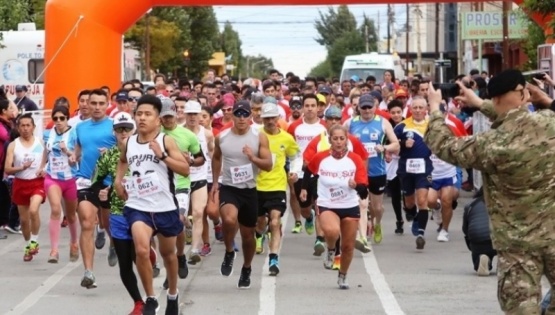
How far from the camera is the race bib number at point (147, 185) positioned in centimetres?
1080

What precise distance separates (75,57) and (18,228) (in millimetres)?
4623

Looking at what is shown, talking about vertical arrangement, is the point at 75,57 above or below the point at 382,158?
above

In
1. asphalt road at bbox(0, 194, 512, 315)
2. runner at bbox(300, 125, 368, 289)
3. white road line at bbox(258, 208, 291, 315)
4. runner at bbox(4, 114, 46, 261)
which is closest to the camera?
white road line at bbox(258, 208, 291, 315)

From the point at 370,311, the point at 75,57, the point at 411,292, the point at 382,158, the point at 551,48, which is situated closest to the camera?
the point at 370,311

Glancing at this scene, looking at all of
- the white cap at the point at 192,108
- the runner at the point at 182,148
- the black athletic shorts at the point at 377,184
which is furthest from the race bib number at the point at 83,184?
the black athletic shorts at the point at 377,184

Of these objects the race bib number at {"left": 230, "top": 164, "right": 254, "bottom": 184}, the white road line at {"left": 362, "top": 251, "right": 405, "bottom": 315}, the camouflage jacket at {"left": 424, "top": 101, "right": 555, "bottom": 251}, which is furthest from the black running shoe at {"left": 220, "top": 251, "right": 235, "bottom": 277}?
the camouflage jacket at {"left": 424, "top": 101, "right": 555, "bottom": 251}

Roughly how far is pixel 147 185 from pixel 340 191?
3.04 meters

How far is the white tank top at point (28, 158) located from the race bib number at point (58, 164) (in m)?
1.22

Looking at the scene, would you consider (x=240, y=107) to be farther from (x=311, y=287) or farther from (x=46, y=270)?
(x=46, y=270)

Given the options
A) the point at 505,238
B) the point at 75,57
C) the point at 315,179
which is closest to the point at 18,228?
the point at 75,57

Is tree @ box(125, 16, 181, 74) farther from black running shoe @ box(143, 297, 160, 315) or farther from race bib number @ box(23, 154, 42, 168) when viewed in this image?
black running shoe @ box(143, 297, 160, 315)

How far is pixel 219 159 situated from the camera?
13797 mm

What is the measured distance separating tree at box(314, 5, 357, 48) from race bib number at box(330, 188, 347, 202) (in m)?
139

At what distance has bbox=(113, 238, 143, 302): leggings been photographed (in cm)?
1100
